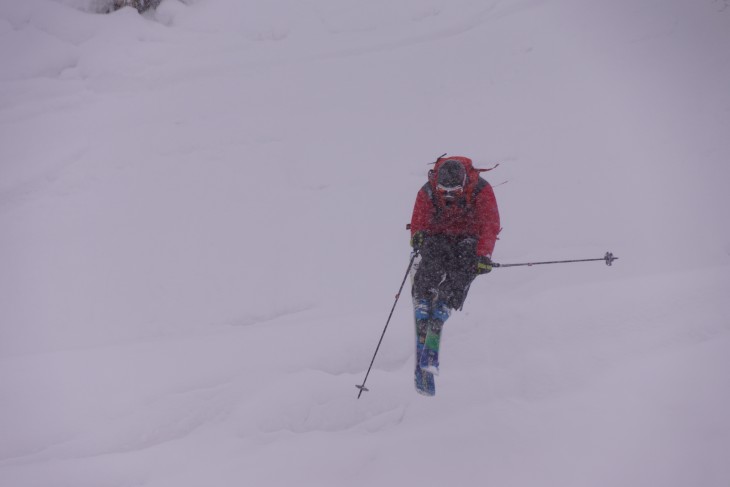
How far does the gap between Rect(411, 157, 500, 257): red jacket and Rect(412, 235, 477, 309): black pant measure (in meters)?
0.14

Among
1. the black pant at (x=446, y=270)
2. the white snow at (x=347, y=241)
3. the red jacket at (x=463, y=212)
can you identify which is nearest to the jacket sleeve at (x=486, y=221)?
the red jacket at (x=463, y=212)

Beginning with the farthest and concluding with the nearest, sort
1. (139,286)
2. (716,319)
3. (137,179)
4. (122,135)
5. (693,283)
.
→ (122,135) < (137,179) < (139,286) < (693,283) < (716,319)

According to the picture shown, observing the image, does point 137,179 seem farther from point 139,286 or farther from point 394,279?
point 394,279

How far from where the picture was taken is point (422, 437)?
200 inches

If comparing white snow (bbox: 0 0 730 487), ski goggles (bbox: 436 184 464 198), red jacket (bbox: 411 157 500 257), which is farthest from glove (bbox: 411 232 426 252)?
white snow (bbox: 0 0 730 487)

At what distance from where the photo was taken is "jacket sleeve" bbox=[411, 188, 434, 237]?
17.3ft

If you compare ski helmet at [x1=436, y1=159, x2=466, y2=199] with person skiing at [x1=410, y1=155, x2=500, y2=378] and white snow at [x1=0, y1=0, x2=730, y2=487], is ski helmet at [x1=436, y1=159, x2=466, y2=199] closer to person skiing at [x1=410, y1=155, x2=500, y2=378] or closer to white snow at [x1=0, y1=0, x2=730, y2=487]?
person skiing at [x1=410, y1=155, x2=500, y2=378]

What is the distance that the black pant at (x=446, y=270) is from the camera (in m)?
4.86

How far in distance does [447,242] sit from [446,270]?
37cm

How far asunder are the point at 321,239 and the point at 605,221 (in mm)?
4635

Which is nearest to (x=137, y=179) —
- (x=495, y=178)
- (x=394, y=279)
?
(x=394, y=279)

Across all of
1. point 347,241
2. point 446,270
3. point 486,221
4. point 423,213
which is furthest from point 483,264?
point 347,241

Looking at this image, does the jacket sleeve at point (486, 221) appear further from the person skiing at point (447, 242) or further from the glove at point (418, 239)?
the glove at point (418, 239)

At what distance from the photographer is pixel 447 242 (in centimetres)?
518
